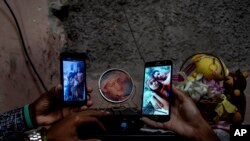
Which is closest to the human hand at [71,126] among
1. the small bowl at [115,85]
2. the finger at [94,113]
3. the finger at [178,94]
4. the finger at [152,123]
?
the finger at [94,113]

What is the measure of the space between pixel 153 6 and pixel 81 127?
564 mm

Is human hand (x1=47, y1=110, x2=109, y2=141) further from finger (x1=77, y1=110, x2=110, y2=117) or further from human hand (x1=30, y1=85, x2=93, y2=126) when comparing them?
human hand (x1=30, y1=85, x2=93, y2=126)

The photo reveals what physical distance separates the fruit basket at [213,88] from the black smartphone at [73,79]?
280mm

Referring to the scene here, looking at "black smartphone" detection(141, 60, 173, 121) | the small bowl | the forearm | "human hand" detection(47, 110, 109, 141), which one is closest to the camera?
"human hand" detection(47, 110, 109, 141)

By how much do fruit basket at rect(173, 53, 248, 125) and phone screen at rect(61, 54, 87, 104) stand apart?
280mm

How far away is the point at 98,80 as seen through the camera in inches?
50.4

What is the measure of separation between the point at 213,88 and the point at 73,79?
0.40 metres

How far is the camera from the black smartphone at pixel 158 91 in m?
0.97

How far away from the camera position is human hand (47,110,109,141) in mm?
863

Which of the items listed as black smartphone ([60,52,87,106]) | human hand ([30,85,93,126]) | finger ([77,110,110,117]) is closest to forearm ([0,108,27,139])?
human hand ([30,85,93,126])

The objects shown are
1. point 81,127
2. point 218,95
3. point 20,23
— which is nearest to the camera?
point 81,127

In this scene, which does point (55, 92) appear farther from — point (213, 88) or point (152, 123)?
point (213, 88)

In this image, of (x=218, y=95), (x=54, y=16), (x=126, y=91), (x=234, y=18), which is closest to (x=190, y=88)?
(x=218, y=95)

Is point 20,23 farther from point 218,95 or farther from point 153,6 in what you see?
point 218,95
